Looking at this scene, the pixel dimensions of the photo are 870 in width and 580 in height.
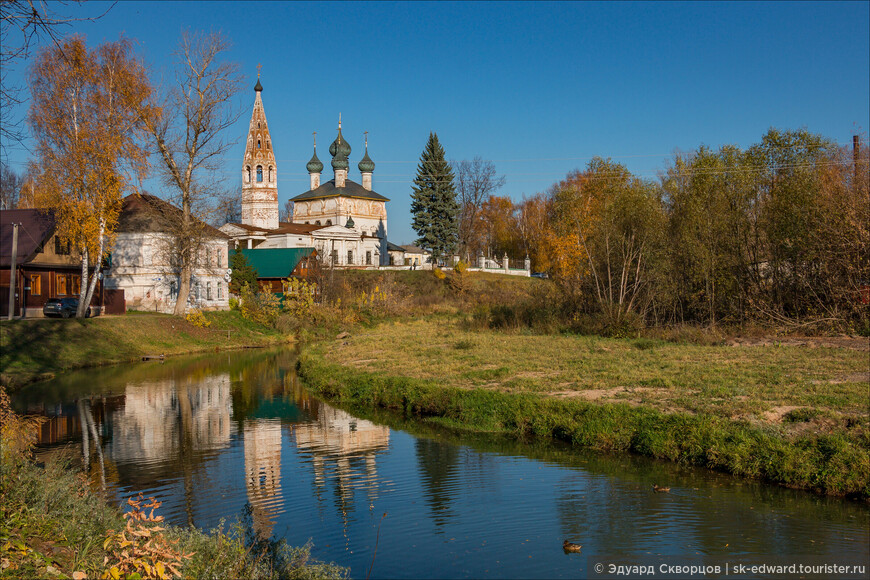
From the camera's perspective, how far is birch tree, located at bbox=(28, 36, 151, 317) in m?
32.6

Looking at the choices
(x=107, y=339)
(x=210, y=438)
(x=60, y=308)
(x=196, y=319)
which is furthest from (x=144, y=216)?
(x=210, y=438)

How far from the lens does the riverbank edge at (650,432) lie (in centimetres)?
1143

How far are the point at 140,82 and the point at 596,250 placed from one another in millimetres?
23378

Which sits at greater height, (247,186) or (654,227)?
(247,186)

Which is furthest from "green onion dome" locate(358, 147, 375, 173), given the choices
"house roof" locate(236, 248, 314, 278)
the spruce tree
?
"house roof" locate(236, 248, 314, 278)

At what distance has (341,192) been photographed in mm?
82188

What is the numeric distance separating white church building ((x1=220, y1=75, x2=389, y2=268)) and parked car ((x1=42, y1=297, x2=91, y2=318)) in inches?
822

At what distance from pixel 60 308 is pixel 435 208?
43.0 meters

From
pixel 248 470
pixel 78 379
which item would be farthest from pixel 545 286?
pixel 248 470

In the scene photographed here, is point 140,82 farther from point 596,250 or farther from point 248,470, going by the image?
point 248,470

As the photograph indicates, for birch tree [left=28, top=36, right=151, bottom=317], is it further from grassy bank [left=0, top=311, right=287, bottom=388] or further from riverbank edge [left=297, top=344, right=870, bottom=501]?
riverbank edge [left=297, top=344, right=870, bottom=501]

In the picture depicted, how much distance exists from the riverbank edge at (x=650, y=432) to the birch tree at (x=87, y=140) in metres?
20.0

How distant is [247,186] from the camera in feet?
242

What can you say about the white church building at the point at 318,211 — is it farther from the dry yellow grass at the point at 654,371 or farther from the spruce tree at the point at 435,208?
the dry yellow grass at the point at 654,371
